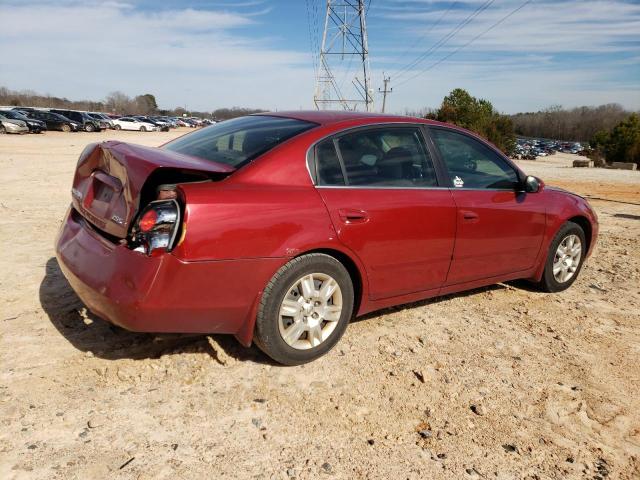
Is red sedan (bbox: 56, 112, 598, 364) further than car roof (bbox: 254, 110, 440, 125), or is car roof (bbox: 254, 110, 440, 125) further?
car roof (bbox: 254, 110, 440, 125)

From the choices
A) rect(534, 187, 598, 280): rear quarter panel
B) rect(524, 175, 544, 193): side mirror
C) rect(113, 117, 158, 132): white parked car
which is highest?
rect(524, 175, 544, 193): side mirror

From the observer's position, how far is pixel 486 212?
4.12m

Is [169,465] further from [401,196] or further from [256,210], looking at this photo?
[401,196]

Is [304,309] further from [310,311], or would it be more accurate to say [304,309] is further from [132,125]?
[132,125]

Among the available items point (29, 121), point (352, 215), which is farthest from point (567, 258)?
point (29, 121)

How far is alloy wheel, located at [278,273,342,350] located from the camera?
126 inches

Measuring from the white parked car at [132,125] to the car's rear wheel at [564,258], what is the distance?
4984 cm

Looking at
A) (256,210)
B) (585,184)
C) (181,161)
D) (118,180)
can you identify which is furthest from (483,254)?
(585,184)

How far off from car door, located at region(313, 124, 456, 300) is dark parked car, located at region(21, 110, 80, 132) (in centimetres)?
4064

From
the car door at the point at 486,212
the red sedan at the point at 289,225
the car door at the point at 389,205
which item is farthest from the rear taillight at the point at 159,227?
the car door at the point at 486,212

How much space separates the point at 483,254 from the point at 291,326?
1819 mm

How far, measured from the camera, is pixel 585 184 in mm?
16406

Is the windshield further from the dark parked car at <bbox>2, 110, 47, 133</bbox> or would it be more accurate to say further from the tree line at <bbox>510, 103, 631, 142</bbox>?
the tree line at <bbox>510, 103, 631, 142</bbox>

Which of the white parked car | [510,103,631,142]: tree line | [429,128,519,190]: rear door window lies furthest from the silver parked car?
[510,103,631,142]: tree line
